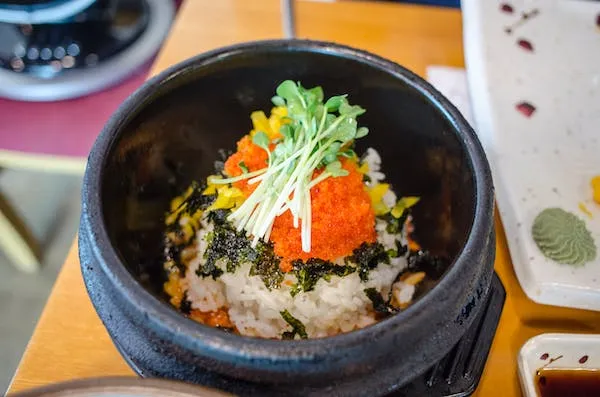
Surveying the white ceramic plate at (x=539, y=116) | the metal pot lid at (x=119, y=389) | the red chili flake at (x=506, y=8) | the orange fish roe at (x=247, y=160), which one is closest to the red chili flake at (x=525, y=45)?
the white ceramic plate at (x=539, y=116)

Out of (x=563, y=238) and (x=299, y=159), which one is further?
(x=563, y=238)

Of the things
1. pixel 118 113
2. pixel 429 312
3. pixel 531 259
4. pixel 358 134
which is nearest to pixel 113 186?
pixel 118 113

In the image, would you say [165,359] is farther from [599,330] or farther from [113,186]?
[599,330]

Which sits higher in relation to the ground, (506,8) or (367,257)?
(506,8)

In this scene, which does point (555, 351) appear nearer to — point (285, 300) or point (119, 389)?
point (285, 300)

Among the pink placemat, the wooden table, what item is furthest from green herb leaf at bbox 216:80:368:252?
the pink placemat

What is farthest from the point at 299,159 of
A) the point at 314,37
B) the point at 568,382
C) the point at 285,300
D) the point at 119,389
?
the point at 314,37

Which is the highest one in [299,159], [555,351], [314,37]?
[299,159]
